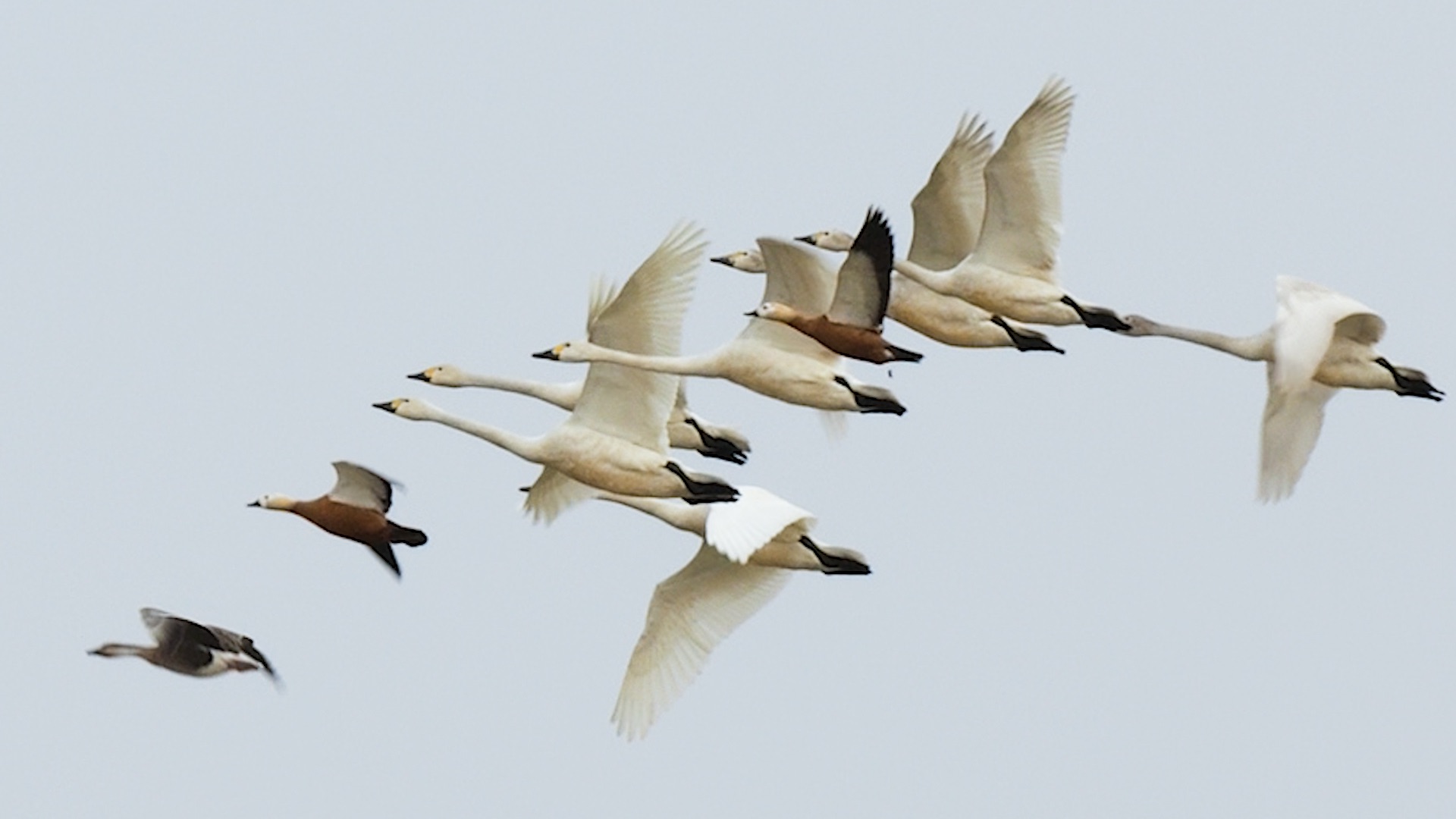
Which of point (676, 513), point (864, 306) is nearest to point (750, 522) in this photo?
point (864, 306)

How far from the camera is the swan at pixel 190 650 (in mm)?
29844

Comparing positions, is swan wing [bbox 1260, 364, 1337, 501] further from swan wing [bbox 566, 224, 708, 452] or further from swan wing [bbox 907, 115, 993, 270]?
swan wing [bbox 566, 224, 708, 452]

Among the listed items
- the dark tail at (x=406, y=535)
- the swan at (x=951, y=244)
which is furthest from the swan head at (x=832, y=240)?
the dark tail at (x=406, y=535)

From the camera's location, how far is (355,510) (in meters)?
29.8

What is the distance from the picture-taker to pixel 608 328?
3095 cm

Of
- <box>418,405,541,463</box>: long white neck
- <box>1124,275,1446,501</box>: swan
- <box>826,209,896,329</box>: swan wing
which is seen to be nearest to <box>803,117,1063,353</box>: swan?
<box>1124,275,1446,501</box>: swan

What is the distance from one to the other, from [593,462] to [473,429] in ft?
3.80

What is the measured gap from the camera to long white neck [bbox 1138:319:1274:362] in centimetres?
3195

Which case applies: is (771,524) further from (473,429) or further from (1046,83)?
(1046,83)

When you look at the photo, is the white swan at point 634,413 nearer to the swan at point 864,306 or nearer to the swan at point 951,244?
the swan at point 864,306

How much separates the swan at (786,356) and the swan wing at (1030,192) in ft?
5.73

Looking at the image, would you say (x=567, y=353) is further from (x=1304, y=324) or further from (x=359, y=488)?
(x=1304, y=324)

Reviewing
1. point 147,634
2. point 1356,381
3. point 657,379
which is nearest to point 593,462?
point 657,379

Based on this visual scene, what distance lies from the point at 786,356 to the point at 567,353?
178 cm
